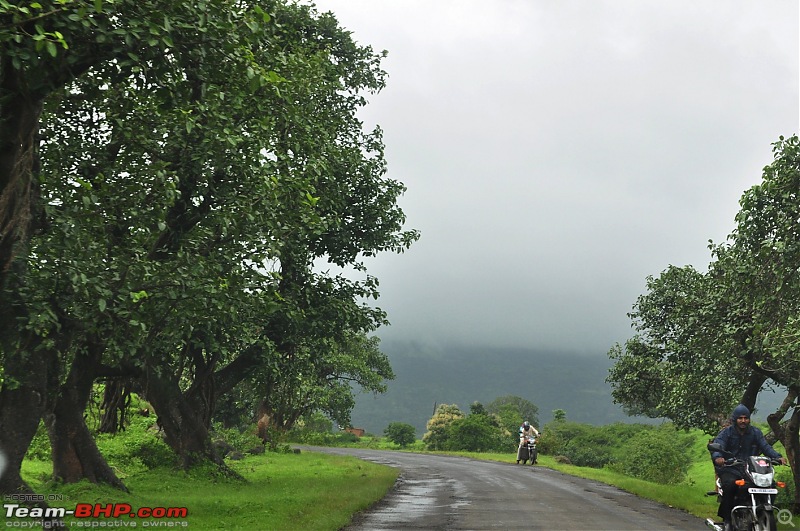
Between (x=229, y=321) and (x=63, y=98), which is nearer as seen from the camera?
(x=63, y=98)

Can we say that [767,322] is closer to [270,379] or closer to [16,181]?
[270,379]

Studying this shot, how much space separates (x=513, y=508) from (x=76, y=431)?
1118 cm

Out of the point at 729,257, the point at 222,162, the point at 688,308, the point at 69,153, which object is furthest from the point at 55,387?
the point at 688,308

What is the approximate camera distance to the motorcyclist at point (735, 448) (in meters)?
12.1

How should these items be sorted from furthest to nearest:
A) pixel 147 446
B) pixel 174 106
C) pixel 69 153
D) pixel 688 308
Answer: pixel 147 446, pixel 688 308, pixel 69 153, pixel 174 106

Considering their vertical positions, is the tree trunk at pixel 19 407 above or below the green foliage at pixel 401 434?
A: below

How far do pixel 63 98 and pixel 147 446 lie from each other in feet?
55.6

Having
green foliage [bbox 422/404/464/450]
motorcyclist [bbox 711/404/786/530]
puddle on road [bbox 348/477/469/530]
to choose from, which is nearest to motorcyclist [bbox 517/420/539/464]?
puddle on road [bbox 348/477/469/530]

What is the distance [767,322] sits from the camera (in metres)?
18.1

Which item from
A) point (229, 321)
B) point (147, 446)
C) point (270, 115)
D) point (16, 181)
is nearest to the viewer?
point (16, 181)

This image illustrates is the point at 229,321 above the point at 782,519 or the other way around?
above

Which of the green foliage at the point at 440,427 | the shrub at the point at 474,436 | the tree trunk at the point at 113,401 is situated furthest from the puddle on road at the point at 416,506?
the green foliage at the point at 440,427

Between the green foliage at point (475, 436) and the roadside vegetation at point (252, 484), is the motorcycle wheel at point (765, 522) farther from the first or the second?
the green foliage at point (475, 436)

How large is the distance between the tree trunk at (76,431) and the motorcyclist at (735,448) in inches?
558
